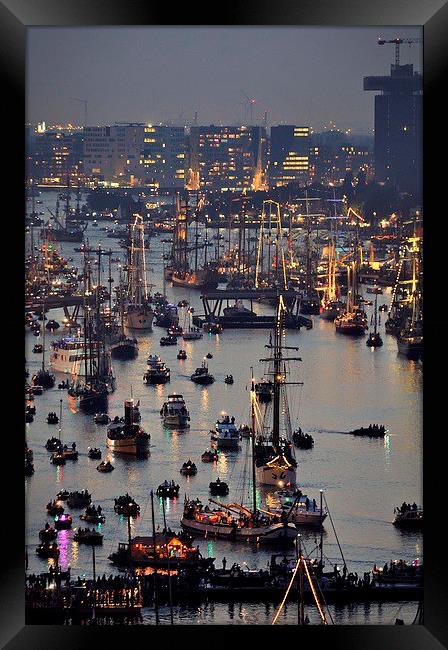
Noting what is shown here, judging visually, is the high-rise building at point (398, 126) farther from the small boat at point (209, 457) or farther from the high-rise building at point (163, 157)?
the small boat at point (209, 457)

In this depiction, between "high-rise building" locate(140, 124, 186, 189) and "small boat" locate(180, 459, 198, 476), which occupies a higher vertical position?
"high-rise building" locate(140, 124, 186, 189)

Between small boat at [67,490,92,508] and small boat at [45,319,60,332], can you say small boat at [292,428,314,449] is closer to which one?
small boat at [67,490,92,508]

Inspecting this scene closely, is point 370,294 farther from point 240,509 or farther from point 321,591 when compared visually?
point 321,591

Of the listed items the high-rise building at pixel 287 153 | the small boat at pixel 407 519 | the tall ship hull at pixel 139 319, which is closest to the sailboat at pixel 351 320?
the high-rise building at pixel 287 153

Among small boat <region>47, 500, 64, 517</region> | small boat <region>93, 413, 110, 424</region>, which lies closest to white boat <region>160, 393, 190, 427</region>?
small boat <region>93, 413, 110, 424</region>

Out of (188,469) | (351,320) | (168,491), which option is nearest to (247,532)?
(168,491)
